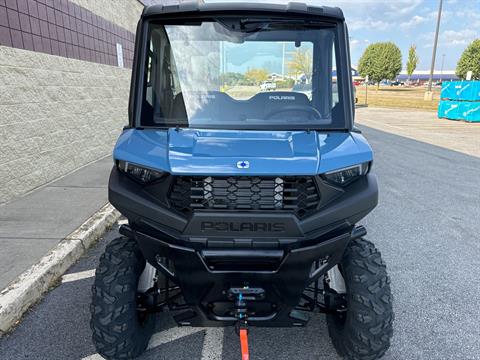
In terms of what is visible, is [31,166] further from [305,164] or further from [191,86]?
[305,164]

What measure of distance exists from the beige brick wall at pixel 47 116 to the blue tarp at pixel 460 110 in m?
17.8

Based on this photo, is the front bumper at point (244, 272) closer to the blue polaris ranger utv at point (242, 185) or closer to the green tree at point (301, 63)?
the blue polaris ranger utv at point (242, 185)

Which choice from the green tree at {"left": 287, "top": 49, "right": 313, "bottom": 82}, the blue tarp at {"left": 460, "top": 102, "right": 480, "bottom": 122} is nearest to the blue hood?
the green tree at {"left": 287, "top": 49, "right": 313, "bottom": 82}

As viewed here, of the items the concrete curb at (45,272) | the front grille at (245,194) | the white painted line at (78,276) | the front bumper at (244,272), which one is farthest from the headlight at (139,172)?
the white painted line at (78,276)

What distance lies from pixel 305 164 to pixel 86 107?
6.65 m

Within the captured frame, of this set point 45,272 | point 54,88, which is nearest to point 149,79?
point 45,272

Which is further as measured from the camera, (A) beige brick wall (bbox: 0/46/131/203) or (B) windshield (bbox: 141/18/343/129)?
(A) beige brick wall (bbox: 0/46/131/203)

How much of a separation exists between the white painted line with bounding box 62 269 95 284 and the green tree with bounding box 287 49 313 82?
104 inches

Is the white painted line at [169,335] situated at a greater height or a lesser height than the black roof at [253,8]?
lesser

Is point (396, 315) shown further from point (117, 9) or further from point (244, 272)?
point (117, 9)

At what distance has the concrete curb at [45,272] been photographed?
291cm

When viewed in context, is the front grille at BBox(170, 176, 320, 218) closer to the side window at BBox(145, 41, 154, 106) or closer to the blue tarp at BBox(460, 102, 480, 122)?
the side window at BBox(145, 41, 154, 106)

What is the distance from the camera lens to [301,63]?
2830 millimetres

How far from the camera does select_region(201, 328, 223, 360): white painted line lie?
260cm
